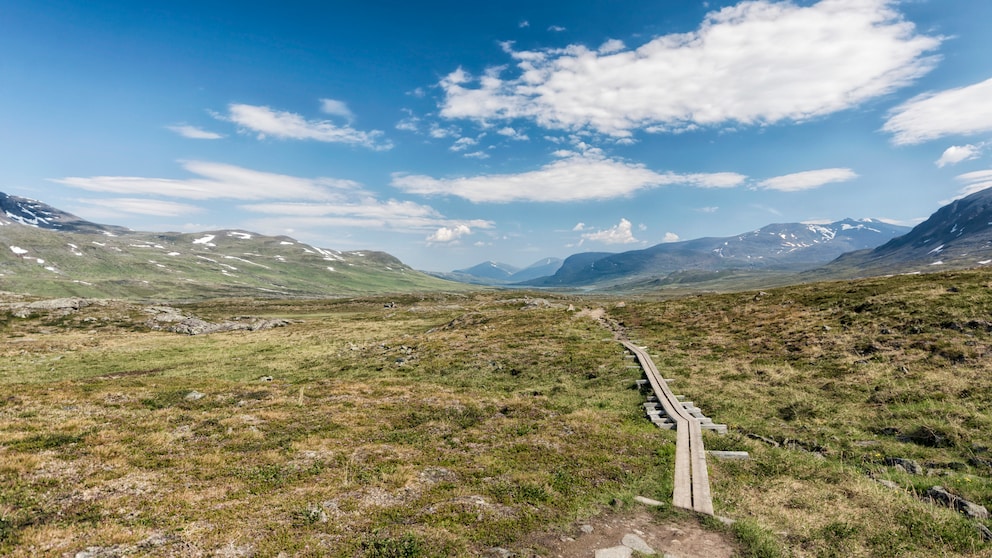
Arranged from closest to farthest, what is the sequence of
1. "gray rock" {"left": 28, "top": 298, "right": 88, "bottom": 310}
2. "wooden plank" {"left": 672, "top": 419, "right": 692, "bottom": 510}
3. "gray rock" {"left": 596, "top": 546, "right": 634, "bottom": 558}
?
"gray rock" {"left": 596, "top": 546, "right": 634, "bottom": 558}, "wooden plank" {"left": 672, "top": 419, "right": 692, "bottom": 510}, "gray rock" {"left": 28, "top": 298, "right": 88, "bottom": 310}

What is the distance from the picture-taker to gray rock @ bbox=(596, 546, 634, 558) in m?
11.4

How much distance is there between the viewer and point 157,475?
15.2m

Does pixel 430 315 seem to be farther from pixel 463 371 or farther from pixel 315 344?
pixel 463 371

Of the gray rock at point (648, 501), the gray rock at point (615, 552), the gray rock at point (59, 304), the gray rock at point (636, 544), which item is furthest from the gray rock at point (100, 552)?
the gray rock at point (59, 304)

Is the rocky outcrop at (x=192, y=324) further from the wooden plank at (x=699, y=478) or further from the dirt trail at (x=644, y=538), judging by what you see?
the dirt trail at (x=644, y=538)

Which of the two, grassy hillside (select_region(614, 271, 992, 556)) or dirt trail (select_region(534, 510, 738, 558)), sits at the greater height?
grassy hillside (select_region(614, 271, 992, 556))

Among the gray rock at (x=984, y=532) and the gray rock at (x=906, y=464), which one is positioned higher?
the gray rock at (x=984, y=532)

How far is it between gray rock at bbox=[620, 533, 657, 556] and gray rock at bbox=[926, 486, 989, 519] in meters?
10.5

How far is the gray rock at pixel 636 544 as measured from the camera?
1162 centimetres

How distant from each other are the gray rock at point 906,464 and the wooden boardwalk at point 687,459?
7220 millimetres

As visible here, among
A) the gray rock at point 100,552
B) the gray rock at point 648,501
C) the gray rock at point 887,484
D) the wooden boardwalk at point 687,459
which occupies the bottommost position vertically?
the gray rock at point 648,501

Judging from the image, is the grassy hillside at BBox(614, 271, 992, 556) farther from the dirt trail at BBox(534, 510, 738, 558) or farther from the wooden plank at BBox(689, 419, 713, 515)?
the dirt trail at BBox(534, 510, 738, 558)

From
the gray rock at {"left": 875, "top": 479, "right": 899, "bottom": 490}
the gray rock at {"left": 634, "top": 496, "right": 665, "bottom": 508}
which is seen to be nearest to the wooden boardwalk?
the gray rock at {"left": 634, "top": 496, "right": 665, "bottom": 508}

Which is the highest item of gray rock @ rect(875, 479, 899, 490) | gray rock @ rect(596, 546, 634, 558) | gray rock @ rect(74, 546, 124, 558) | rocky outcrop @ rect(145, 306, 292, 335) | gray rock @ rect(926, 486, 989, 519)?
gray rock @ rect(74, 546, 124, 558)
